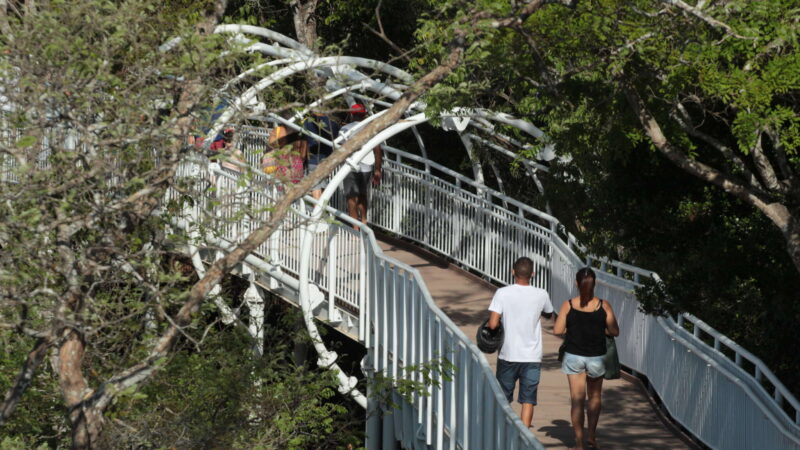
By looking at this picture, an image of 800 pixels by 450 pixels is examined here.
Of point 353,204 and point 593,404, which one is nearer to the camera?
point 593,404

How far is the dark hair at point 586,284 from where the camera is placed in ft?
29.1

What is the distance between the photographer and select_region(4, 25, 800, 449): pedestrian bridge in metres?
8.00

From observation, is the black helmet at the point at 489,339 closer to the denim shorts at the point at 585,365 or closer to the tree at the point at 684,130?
the denim shorts at the point at 585,365

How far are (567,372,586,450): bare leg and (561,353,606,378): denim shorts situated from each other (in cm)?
5

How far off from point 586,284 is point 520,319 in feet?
1.95

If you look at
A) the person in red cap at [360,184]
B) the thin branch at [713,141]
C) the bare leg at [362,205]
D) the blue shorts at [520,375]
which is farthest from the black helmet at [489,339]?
the bare leg at [362,205]

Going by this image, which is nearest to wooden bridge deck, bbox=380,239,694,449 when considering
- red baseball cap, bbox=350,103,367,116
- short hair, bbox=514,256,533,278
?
short hair, bbox=514,256,533,278

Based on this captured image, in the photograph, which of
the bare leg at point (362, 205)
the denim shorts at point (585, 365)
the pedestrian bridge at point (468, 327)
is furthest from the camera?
the bare leg at point (362, 205)

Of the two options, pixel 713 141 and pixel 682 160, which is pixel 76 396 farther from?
pixel 713 141

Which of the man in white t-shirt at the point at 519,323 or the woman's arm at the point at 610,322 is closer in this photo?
the man in white t-shirt at the point at 519,323

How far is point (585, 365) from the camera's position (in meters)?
8.99

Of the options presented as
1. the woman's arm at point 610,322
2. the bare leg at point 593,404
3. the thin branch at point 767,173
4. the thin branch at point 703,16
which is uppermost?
the thin branch at point 703,16

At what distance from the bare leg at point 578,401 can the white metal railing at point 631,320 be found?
3.38 ft

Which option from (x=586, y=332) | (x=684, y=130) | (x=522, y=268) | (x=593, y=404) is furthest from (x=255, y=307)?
(x=684, y=130)
